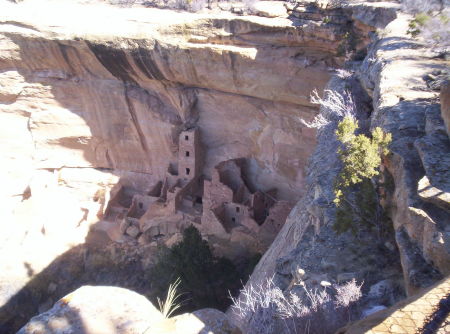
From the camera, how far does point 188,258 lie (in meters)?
10.4

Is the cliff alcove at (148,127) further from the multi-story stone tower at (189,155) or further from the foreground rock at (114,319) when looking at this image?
the foreground rock at (114,319)

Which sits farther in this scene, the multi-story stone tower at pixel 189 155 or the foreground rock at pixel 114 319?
the multi-story stone tower at pixel 189 155

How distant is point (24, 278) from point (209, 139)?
7.32m

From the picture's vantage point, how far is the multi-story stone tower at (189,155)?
519 inches

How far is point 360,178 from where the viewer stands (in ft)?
14.5

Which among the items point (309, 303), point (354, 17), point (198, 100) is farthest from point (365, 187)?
point (198, 100)

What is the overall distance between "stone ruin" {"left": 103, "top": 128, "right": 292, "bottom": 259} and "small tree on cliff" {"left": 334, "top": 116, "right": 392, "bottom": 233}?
668 cm

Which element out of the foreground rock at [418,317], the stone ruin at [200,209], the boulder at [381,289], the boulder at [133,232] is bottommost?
the boulder at [133,232]

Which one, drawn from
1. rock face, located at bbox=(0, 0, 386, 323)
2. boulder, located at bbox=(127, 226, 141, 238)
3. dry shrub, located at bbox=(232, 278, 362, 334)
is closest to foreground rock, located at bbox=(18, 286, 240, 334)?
dry shrub, located at bbox=(232, 278, 362, 334)

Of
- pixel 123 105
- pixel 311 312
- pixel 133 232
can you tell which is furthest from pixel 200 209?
pixel 311 312

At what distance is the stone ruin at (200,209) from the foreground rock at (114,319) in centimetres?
818

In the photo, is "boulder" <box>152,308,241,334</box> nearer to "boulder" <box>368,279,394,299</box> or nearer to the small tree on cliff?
"boulder" <box>368,279,394,299</box>

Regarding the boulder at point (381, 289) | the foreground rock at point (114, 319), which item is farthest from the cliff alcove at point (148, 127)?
the foreground rock at point (114, 319)

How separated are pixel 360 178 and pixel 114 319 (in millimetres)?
2873
